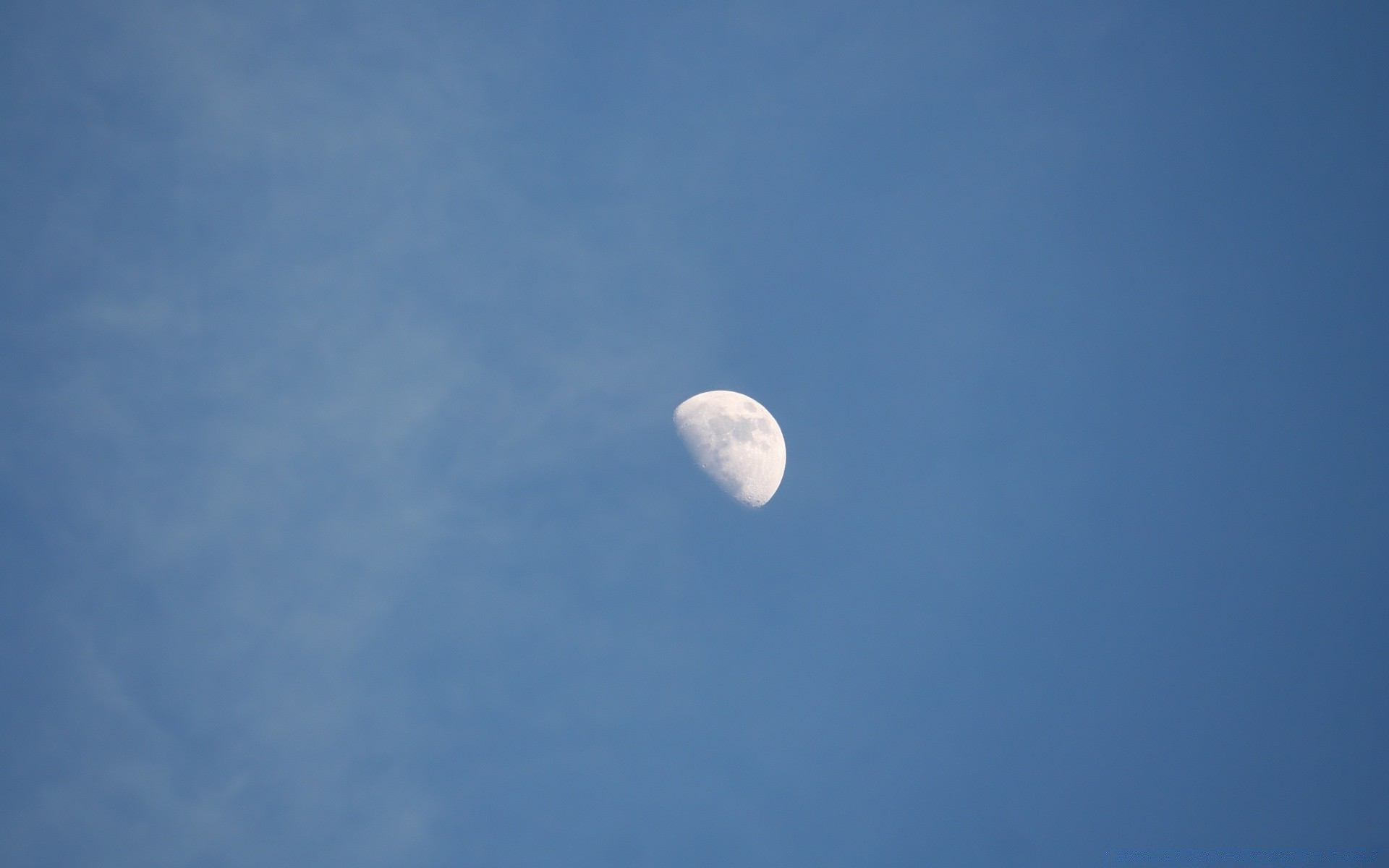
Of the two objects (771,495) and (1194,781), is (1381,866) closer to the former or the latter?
(1194,781)

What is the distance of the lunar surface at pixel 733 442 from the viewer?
27.8 metres

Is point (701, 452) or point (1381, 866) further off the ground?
point (701, 452)

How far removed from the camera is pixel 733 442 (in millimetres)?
27766

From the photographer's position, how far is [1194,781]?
2750 cm

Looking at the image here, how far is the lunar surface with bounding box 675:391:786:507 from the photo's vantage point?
91.2 ft

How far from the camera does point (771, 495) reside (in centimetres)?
2939

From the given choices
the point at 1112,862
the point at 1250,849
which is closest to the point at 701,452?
the point at 1112,862

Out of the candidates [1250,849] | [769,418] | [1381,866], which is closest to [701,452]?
[769,418]

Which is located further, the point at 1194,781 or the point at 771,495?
the point at 771,495

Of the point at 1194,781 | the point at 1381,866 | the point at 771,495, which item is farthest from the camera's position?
the point at 771,495

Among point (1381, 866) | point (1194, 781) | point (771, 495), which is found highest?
point (771, 495)

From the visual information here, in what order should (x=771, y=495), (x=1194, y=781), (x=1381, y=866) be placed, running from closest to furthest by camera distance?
(x=1381, y=866)
(x=1194, y=781)
(x=771, y=495)

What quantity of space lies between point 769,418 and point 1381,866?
21.5 metres

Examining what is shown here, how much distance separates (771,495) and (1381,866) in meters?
20.2
